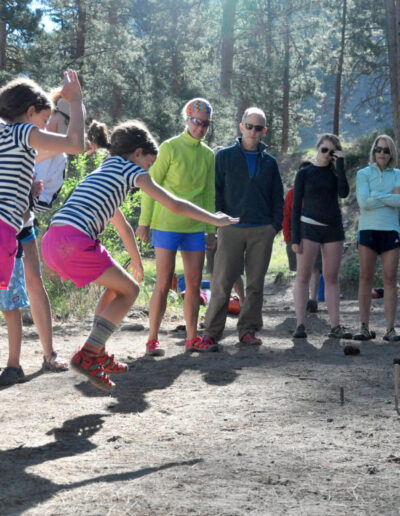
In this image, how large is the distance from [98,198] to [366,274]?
12.4 feet

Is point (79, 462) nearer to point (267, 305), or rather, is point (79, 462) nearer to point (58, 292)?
point (58, 292)

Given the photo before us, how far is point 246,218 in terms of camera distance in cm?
712

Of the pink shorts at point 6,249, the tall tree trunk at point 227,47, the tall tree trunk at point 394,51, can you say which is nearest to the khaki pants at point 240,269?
the pink shorts at point 6,249

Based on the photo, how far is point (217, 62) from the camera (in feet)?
122

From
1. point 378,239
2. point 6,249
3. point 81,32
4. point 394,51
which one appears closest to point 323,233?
point 378,239

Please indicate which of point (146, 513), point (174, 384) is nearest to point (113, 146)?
point (174, 384)

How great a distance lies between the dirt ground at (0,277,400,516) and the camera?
3.11 m

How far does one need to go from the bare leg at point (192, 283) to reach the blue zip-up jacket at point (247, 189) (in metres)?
0.68

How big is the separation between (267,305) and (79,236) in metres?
7.57

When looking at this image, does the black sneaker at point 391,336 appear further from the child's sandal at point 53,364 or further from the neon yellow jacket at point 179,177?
the child's sandal at point 53,364

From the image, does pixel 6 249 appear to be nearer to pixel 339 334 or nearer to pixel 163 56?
pixel 339 334

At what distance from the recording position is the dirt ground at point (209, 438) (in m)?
3.11

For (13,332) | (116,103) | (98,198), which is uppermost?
(116,103)

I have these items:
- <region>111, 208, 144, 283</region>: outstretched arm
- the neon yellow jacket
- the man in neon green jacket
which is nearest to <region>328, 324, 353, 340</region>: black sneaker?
the man in neon green jacket
